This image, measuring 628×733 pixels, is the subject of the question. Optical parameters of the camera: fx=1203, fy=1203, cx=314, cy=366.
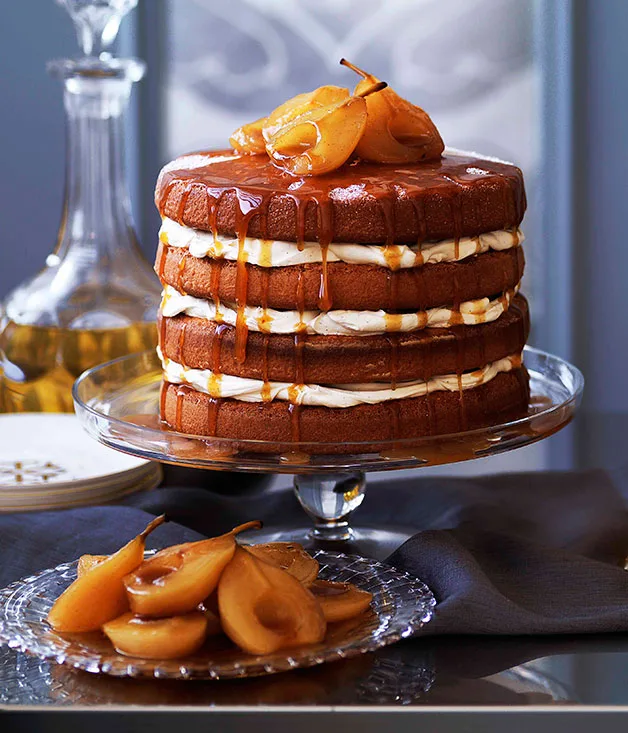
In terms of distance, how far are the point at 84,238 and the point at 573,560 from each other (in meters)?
0.90

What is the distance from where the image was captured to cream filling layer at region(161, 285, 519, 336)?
119cm

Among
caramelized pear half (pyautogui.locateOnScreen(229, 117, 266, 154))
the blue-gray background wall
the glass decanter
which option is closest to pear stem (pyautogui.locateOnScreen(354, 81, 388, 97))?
caramelized pear half (pyautogui.locateOnScreen(229, 117, 266, 154))

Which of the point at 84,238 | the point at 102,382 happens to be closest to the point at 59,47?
the point at 84,238

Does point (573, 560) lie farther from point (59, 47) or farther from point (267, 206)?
point (59, 47)

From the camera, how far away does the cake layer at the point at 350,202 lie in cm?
117

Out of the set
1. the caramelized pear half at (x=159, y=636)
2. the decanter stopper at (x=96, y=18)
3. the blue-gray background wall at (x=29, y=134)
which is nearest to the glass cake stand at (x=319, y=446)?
the caramelized pear half at (x=159, y=636)

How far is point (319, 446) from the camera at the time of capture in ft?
3.81

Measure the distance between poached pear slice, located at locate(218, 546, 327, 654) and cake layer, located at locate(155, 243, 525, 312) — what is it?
30cm

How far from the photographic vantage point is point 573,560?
126 centimetres

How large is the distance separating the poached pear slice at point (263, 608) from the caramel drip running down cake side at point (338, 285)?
0.20 meters

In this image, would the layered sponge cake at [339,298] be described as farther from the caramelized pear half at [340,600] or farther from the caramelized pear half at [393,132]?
the caramelized pear half at [340,600]

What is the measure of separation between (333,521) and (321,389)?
27cm

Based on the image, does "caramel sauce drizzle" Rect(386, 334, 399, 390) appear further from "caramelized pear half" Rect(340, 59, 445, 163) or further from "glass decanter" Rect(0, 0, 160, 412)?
"glass decanter" Rect(0, 0, 160, 412)

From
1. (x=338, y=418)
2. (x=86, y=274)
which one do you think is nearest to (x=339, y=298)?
(x=338, y=418)
